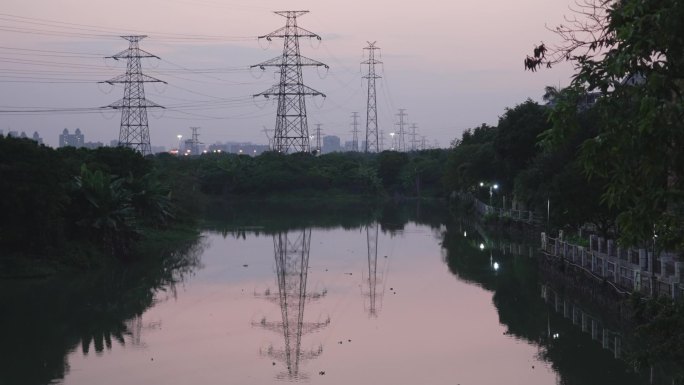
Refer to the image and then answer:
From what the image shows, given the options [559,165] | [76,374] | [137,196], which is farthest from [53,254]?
[559,165]

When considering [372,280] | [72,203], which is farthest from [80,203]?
[372,280]

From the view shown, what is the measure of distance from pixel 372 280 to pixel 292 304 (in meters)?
5.54

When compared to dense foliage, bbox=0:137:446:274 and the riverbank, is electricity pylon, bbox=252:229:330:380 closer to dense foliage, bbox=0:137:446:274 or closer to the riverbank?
the riverbank

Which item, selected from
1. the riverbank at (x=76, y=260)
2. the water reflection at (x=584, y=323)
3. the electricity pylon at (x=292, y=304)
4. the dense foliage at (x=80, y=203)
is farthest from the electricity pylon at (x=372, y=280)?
the dense foliage at (x=80, y=203)

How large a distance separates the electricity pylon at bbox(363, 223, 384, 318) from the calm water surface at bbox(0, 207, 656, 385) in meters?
0.06

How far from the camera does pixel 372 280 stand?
30.6 metres

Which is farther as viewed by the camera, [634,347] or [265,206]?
[265,206]

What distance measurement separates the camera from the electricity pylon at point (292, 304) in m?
18.8

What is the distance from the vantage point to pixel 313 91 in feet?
249

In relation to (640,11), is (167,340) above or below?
below

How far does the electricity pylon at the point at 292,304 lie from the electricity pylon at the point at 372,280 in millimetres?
1510

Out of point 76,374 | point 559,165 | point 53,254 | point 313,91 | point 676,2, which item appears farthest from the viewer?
point 313,91

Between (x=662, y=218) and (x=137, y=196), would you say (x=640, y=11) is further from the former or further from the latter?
(x=137, y=196)

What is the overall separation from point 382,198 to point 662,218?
8653 centimetres
